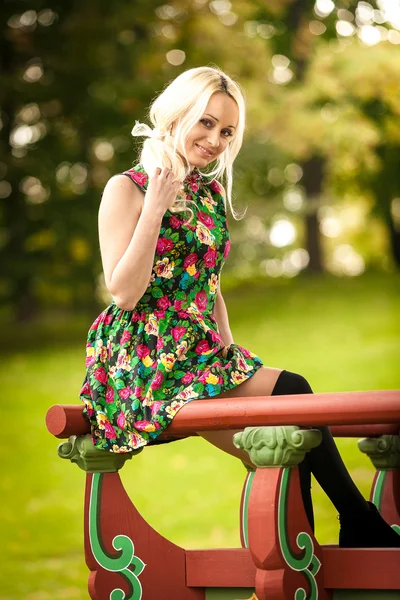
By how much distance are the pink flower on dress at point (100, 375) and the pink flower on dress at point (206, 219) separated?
1.21 ft

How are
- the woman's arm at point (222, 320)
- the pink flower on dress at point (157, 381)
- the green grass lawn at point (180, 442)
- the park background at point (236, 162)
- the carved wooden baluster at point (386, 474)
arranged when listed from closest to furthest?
the pink flower on dress at point (157, 381)
the woman's arm at point (222, 320)
the carved wooden baluster at point (386, 474)
the green grass lawn at point (180, 442)
the park background at point (236, 162)

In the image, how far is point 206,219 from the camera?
2002 millimetres

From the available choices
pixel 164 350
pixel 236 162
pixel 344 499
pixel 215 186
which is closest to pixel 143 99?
pixel 236 162

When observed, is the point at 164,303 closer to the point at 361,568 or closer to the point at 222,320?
the point at 222,320

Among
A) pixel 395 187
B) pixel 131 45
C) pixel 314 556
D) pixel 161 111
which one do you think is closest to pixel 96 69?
pixel 131 45

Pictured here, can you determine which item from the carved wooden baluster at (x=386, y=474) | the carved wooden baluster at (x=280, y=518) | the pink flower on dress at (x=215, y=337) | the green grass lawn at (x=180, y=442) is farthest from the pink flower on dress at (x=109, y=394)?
the green grass lawn at (x=180, y=442)

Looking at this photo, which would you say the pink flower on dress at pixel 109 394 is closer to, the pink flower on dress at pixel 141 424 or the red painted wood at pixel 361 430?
the pink flower on dress at pixel 141 424

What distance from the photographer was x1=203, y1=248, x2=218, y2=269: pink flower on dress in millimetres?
1959

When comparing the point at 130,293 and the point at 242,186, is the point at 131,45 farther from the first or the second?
the point at 130,293

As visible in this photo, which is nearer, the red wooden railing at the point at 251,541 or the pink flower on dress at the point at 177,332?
the red wooden railing at the point at 251,541

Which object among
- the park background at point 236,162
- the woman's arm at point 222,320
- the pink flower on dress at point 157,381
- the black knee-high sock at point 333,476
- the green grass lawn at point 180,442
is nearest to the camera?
the black knee-high sock at point 333,476

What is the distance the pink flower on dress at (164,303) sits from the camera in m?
1.91

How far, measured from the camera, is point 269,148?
27.1 ft

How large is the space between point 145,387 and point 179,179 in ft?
1.36
